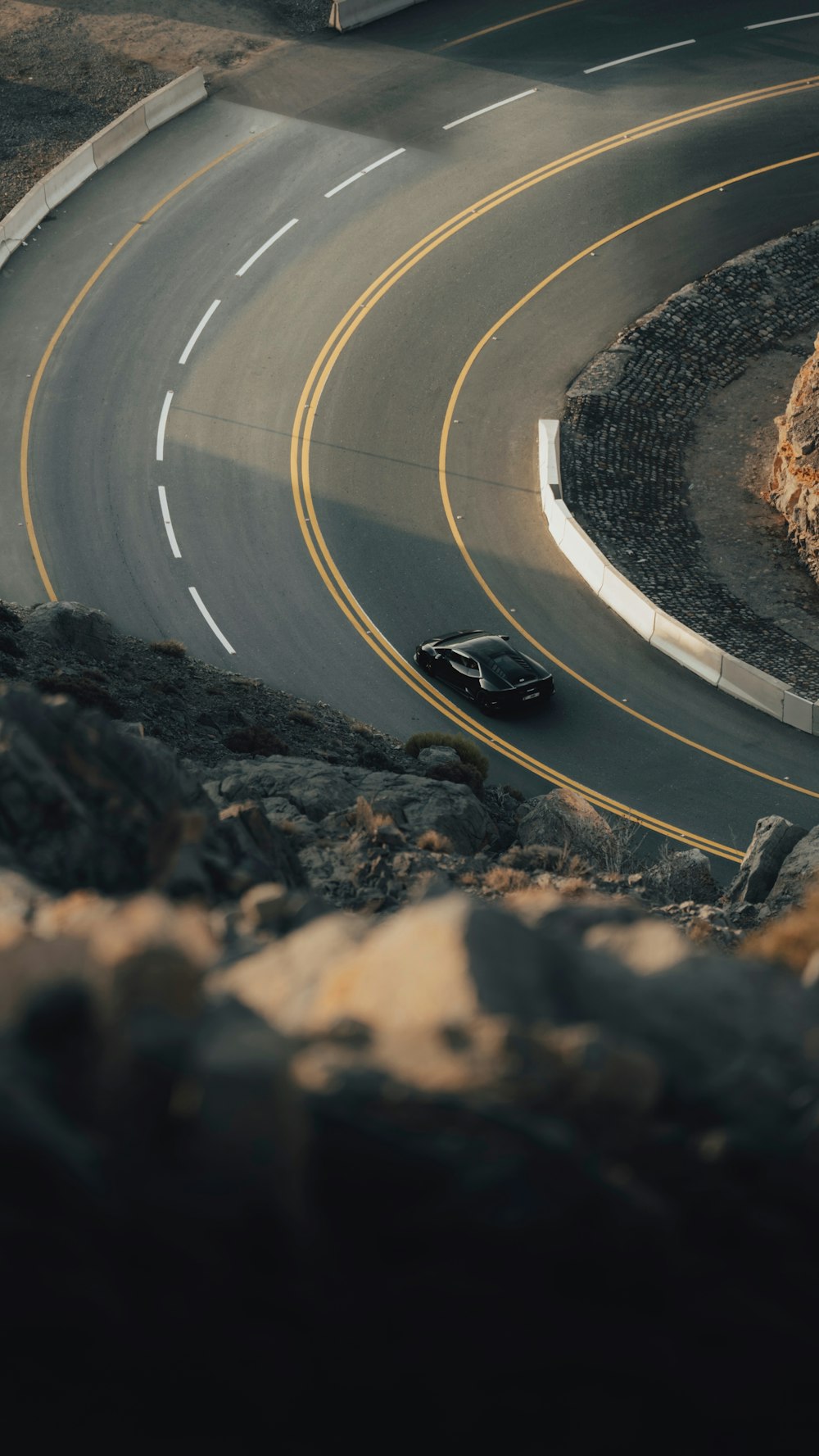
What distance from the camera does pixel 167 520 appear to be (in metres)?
34.4

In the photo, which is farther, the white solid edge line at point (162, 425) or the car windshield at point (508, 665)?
the white solid edge line at point (162, 425)

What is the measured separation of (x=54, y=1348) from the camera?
6816 mm

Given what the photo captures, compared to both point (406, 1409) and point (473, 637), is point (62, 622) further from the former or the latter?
point (406, 1409)

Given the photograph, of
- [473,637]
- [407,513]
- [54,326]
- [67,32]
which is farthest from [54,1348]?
[67,32]

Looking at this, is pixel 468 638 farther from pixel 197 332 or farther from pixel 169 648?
pixel 197 332

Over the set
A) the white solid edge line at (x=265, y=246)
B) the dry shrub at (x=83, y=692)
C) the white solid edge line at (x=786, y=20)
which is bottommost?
the dry shrub at (x=83, y=692)

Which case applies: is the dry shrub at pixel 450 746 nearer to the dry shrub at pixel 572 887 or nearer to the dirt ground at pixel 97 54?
the dry shrub at pixel 572 887

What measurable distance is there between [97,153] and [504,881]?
3694cm

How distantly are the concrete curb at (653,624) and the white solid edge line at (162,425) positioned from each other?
35.7 ft

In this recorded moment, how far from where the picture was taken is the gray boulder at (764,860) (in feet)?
72.0

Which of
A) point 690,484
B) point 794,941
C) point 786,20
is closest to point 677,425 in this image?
point 690,484

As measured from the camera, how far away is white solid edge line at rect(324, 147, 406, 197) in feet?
144

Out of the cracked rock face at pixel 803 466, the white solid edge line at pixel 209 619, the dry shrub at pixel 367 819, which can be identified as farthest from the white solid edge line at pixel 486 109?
the dry shrub at pixel 367 819

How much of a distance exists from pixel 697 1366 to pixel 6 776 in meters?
8.34
